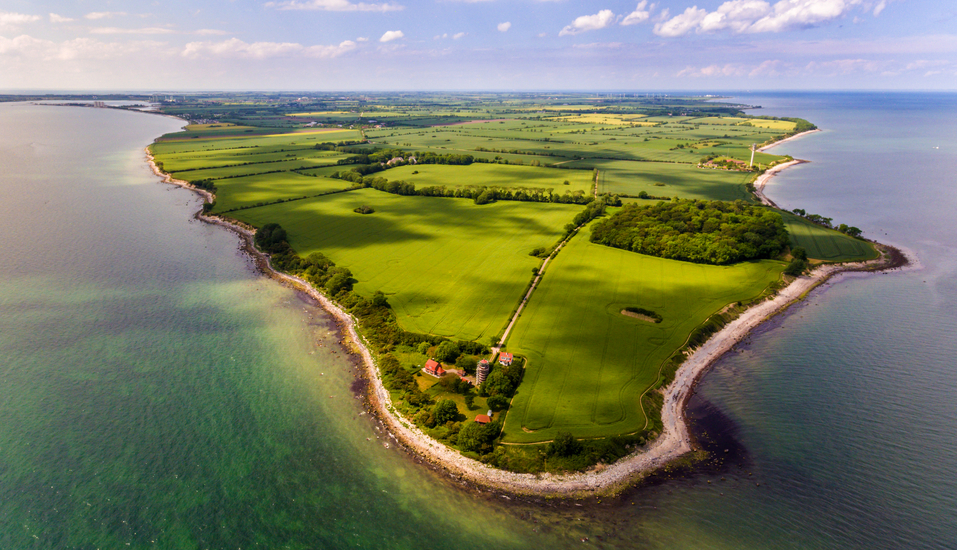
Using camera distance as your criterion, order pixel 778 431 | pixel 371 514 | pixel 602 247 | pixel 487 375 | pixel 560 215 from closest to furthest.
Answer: pixel 371 514 → pixel 778 431 → pixel 487 375 → pixel 602 247 → pixel 560 215

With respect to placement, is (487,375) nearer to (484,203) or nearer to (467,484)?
(467,484)

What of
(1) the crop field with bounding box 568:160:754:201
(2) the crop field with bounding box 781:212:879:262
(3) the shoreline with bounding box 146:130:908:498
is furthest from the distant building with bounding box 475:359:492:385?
(1) the crop field with bounding box 568:160:754:201

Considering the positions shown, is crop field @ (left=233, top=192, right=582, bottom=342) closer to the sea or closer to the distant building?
the distant building

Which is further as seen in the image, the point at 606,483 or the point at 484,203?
the point at 484,203

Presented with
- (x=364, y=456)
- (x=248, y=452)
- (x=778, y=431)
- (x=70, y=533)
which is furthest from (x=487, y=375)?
(x=70, y=533)

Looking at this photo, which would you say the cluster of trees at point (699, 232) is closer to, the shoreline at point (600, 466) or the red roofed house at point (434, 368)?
the shoreline at point (600, 466)

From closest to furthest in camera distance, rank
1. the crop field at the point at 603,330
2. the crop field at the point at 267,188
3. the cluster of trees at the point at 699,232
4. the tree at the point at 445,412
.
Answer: the tree at the point at 445,412 < the crop field at the point at 603,330 < the cluster of trees at the point at 699,232 < the crop field at the point at 267,188

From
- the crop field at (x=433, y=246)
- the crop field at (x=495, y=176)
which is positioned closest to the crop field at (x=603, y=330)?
the crop field at (x=433, y=246)
